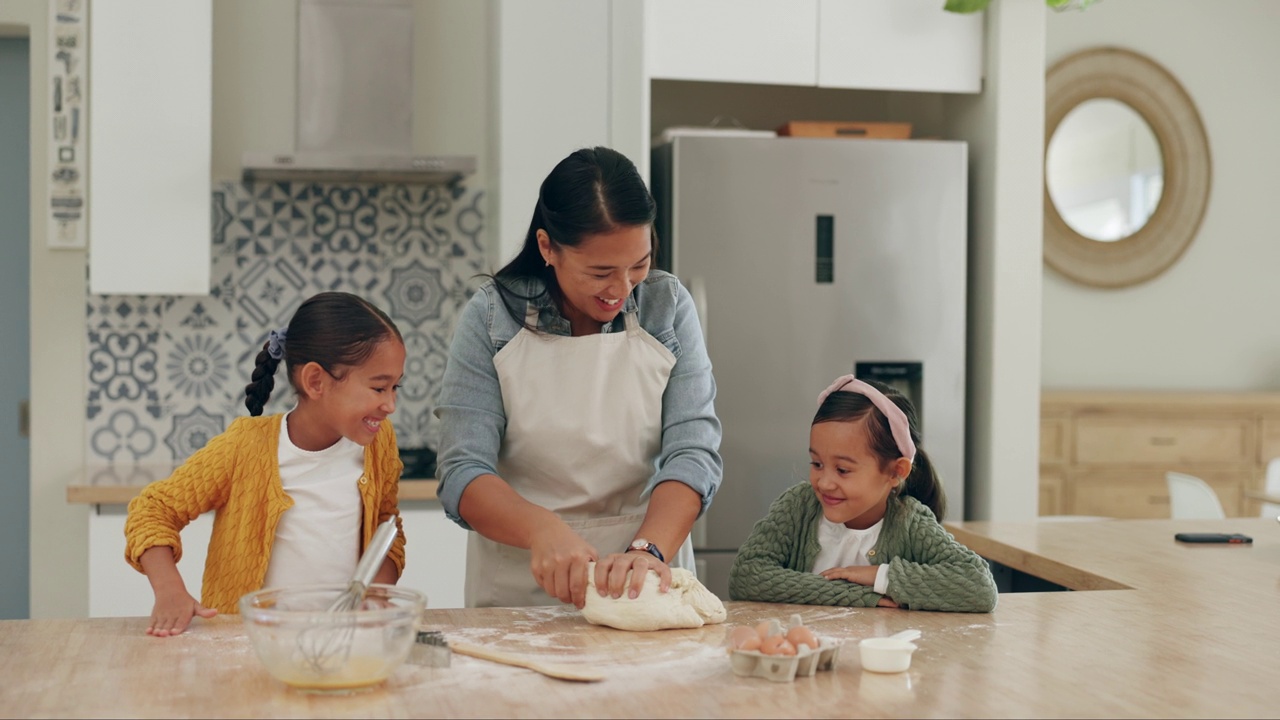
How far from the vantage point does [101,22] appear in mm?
2816

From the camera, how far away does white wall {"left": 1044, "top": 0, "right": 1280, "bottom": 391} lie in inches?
176

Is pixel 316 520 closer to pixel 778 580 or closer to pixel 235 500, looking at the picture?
pixel 235 500

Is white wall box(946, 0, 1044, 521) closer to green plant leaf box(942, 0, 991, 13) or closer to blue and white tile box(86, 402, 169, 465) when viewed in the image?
green plant leaf box(942, 0, 991, 13)

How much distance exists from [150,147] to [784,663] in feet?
7.55

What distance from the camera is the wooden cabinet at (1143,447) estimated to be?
395 centimetres

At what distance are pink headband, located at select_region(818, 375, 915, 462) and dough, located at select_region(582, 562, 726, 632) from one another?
380 millimetres

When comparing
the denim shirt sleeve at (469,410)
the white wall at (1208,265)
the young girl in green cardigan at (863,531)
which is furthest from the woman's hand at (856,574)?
the white wall at (1208,265)

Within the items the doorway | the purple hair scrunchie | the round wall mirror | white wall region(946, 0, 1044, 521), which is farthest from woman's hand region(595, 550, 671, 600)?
the round wall mirror

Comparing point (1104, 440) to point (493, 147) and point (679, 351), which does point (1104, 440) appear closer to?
point (493, 147)

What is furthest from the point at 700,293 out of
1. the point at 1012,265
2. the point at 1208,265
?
the point at 1208,265

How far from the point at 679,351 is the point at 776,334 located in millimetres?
1341

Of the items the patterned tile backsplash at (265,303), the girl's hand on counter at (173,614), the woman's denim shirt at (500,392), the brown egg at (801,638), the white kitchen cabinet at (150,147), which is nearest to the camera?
the brown egg at (801,638)

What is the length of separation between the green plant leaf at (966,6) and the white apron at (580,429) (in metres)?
1.79

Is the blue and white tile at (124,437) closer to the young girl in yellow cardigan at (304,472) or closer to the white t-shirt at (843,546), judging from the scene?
the young girl in yellow cardigan at (304,472)
